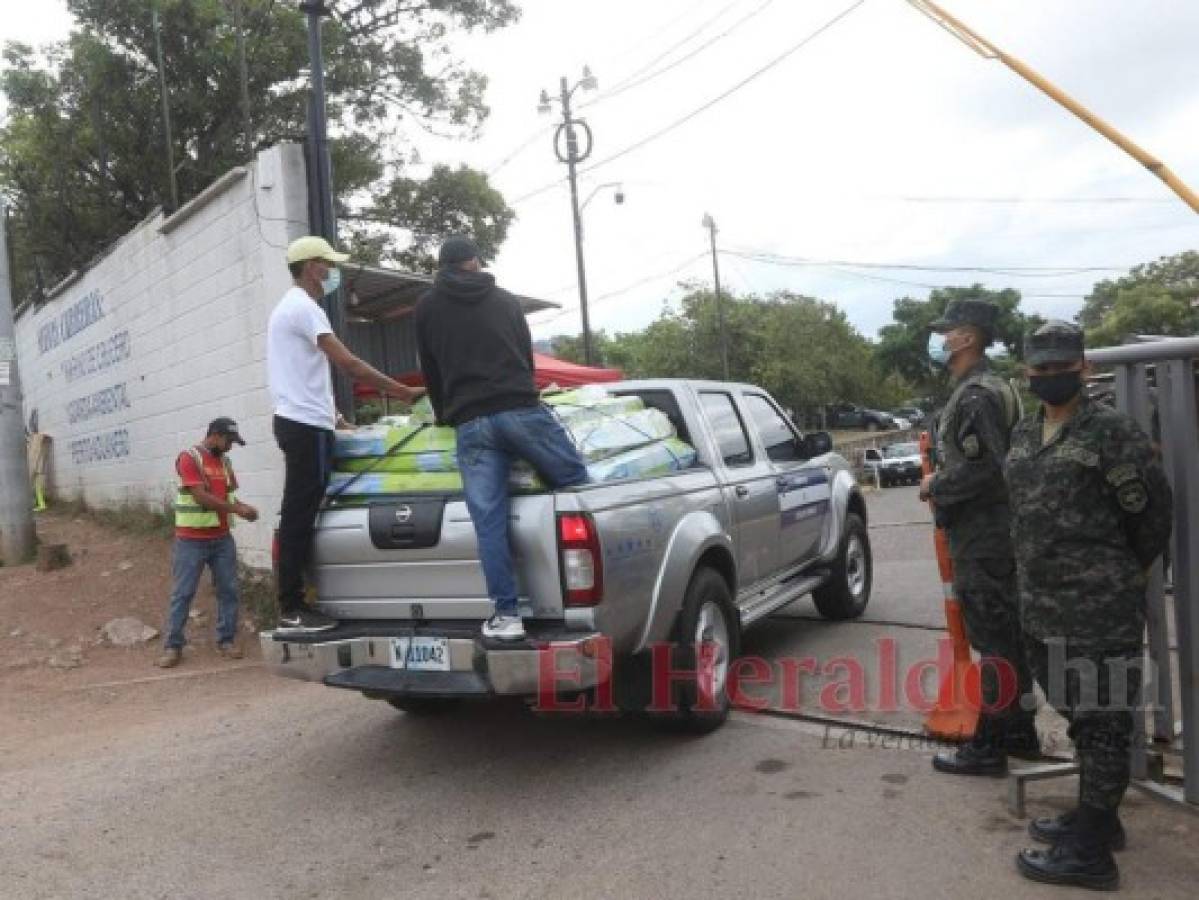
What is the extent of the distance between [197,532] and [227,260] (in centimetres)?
242

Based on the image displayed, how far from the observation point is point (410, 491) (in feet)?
14.2

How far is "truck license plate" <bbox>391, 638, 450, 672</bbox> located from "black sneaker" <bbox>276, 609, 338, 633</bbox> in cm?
48

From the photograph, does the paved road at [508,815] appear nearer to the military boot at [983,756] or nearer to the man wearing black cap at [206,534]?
the military boot at [983,756]

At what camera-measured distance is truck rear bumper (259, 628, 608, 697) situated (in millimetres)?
3672

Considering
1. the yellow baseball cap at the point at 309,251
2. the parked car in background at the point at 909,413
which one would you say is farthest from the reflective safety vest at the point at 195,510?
the parked car in background at the point at 909,413

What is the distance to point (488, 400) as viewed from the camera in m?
4.11

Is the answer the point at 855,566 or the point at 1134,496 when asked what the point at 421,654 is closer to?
the point at 1134,496

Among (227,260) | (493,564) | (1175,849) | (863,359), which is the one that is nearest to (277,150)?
(227,260)

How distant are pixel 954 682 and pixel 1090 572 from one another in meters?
1.72

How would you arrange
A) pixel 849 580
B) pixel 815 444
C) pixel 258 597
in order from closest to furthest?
pixel 815 444, pixel 849 580, pixel 258 597

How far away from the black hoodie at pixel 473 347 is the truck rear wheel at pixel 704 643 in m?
1.19

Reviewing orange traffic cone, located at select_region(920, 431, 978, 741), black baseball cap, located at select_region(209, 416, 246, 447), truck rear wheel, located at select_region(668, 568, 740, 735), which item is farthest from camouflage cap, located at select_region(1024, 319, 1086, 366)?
black baseball cap, located at select_region(209, 416, 246, 447)

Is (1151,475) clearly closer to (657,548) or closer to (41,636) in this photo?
(657,548)

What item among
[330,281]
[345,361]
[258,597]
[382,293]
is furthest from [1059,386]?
[382,293]
